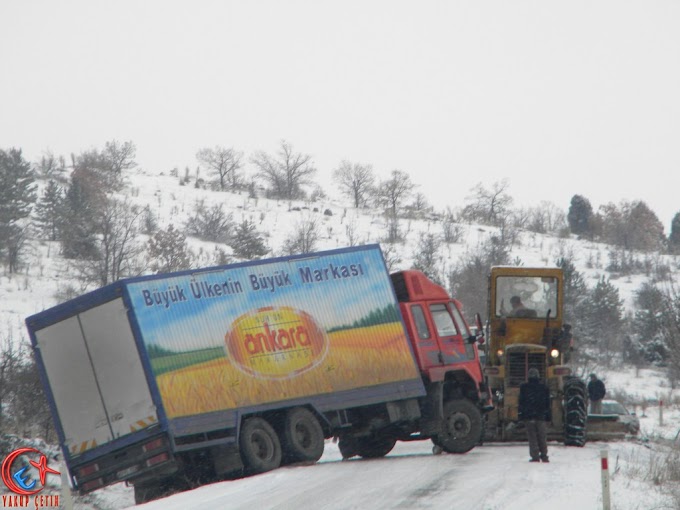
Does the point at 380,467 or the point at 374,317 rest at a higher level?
the point at 374,317

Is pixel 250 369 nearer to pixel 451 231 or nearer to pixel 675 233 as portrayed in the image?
pixel 451 231

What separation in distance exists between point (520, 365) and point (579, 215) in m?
84.9

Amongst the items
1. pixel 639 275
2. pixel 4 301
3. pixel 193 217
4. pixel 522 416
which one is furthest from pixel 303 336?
pixel 639 275


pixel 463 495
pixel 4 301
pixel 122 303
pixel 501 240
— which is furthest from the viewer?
pixel 501 240

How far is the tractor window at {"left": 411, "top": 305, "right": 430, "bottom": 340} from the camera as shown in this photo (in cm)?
1955

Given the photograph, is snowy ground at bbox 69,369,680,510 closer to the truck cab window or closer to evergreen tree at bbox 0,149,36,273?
the truck cab window

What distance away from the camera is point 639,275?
276 ft

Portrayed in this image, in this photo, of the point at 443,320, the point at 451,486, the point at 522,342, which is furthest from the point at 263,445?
the point at 522,342

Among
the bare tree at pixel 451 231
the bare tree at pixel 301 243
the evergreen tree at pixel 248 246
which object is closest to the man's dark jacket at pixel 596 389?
the bare tree at pixel 301 243

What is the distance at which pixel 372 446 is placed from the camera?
20516 mm

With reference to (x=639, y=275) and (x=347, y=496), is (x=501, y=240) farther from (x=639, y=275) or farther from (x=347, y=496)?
(x=347, y=496)

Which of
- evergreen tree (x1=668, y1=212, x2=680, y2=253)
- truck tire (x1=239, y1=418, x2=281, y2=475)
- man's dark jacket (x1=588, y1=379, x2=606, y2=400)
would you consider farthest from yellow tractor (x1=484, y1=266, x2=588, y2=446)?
evergreen tree (x1=668, y1=212, x2=680, y2=253)

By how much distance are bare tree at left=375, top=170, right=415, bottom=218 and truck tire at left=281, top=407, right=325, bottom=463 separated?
64.6m

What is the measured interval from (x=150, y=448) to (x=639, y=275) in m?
73.9
